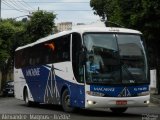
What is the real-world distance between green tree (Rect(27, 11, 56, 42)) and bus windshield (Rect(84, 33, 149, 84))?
33.5 metres

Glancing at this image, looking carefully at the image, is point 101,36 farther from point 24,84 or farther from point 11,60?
point 11,60

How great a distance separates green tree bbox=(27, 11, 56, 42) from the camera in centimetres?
5344

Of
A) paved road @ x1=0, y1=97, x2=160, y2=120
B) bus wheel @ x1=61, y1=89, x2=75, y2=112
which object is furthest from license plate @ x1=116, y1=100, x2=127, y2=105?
bus wheel @ x1=61, y1=89, x2=75, y2=112

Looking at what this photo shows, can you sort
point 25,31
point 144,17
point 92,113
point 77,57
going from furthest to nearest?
point 25,31, point 144,17, point 92,113, point 77,57

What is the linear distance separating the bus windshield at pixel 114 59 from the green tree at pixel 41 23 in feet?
110

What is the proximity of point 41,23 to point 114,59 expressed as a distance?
34332mm

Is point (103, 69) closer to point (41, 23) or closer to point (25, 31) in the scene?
point (41, 23)

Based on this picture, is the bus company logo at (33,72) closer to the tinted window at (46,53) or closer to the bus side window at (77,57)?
the tinted window at (46,53)

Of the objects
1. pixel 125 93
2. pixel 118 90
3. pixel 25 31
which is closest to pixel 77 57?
pixel 118 90

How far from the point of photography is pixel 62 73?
21.9m

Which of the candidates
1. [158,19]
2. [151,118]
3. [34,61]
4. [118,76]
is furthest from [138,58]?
[158,19]

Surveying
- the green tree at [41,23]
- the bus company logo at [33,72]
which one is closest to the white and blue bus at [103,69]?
the bus company logo at [33,72]

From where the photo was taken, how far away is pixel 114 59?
19.8m

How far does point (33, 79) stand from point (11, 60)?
99.0 feet
